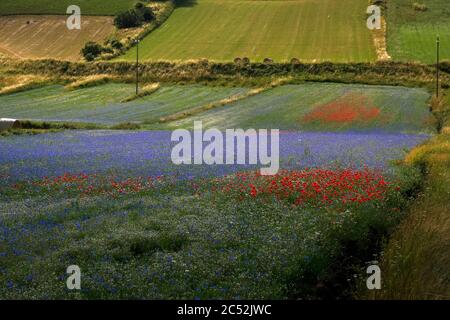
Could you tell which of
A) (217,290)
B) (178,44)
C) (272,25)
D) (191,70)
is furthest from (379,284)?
(272,25)

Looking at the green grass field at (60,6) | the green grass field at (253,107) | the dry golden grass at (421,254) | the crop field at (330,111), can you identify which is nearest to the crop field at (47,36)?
the green grass field at (60,6)

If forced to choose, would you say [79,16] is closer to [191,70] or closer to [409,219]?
[191,70]

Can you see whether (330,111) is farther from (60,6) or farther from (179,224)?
(60,6)

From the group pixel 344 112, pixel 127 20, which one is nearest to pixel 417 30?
pixel 344 112

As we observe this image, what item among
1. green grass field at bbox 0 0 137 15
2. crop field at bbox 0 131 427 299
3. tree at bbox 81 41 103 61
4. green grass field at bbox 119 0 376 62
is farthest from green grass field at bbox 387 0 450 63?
crop field at bbox 0 131 427 299

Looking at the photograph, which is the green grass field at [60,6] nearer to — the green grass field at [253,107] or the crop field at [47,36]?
the crop field at [47,36]

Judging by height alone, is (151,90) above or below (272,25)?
below
